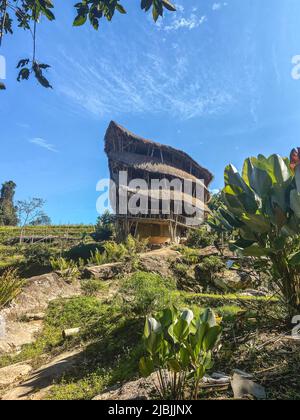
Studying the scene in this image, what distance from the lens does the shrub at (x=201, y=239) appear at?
18.5m

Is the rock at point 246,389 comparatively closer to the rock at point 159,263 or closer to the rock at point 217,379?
the rock at point 217,379

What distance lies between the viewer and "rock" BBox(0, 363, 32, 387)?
4469 mm

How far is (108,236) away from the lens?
2345 centimetres

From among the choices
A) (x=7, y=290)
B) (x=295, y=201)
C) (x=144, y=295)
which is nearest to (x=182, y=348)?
(x=295, y=201)

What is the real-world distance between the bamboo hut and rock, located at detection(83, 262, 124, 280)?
8654 mm

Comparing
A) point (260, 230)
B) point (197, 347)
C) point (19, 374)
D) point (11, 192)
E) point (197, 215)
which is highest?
point (11, 192)

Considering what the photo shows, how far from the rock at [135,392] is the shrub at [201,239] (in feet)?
51.5

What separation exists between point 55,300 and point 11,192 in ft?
172

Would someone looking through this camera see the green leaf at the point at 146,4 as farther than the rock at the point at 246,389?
A: Yes

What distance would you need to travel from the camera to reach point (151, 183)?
23.1 m

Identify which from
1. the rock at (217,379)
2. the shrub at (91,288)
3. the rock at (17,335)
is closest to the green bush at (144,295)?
the rock at (217,379)
